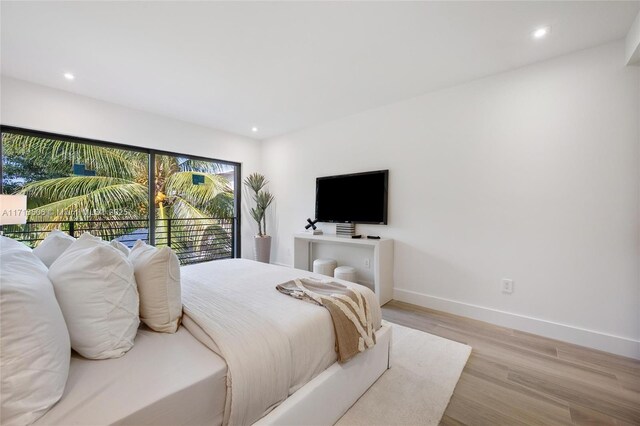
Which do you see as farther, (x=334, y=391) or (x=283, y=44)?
(x=283, y=44)

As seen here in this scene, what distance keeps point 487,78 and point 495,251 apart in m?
1.77

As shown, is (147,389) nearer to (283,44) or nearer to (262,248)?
(283,44)

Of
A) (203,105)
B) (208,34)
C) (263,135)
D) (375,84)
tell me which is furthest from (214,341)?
(263,135)

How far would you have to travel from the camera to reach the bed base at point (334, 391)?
109cm

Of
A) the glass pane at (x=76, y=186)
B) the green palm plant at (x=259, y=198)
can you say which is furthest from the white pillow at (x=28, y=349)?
the green palm plant at (x=259, y=198)

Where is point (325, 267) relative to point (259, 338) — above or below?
below

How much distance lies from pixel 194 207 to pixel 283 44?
10.1ft

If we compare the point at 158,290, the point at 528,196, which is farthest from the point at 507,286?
the point at 158,290

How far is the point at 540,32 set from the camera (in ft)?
6.59

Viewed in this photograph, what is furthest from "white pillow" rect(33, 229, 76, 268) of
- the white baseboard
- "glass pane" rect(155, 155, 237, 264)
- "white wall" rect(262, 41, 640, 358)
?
the white baseboard

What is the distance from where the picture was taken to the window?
2877mm

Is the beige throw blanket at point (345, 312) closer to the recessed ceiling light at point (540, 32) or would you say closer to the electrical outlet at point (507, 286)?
the electrical outlet at point (507, 286)

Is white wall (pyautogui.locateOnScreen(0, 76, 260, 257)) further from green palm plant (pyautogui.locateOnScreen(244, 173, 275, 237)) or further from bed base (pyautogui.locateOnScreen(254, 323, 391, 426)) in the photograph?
bed base (pyautogui.locateOnScreen(254, 323, 391, 426))

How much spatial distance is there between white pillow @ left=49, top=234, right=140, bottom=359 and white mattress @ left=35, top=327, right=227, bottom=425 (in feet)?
0.20
